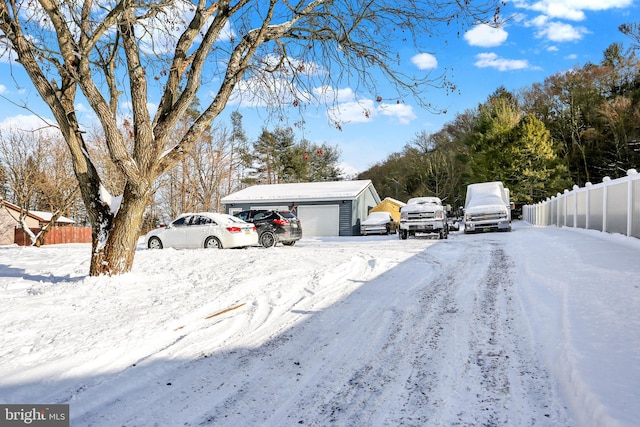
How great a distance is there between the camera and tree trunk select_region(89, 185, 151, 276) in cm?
675

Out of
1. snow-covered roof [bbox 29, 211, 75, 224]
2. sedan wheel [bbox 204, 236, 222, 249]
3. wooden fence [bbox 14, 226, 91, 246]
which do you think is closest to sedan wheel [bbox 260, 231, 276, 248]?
sedan wheel [bbox 204, 236, 222, 249]

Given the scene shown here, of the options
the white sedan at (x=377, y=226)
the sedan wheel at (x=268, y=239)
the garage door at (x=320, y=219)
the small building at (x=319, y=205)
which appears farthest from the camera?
the garage door at (x=320, y=219)

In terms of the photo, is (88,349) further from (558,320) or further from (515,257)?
(515,257)

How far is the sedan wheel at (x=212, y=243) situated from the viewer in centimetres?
1371

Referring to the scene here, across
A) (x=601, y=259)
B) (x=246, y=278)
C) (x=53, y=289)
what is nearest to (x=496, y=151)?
(x=601, y=259)

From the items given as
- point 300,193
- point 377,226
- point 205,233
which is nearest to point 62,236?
point 300,193

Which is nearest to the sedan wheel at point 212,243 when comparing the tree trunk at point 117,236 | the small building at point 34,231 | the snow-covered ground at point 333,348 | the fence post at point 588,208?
the snow-covered ground at point 333,348

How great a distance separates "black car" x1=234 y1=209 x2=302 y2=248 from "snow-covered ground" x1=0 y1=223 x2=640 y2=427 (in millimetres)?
8621

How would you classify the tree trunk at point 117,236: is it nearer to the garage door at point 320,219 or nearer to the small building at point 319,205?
the small building at point 319,205

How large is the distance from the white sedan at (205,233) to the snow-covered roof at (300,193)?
496 inches

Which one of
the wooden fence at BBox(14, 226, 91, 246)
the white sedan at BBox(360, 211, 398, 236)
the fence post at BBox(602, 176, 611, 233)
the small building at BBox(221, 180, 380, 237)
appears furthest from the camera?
the wooden fence at BBox(14, 226, 91, 246)

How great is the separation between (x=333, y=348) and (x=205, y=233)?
10732 mm

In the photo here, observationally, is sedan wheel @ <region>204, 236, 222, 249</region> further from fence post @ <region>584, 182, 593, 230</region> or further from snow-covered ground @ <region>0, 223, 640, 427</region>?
fence post @ <region>584, 182, 593, 230</region>

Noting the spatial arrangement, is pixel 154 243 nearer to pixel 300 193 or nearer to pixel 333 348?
pixel 333 348
